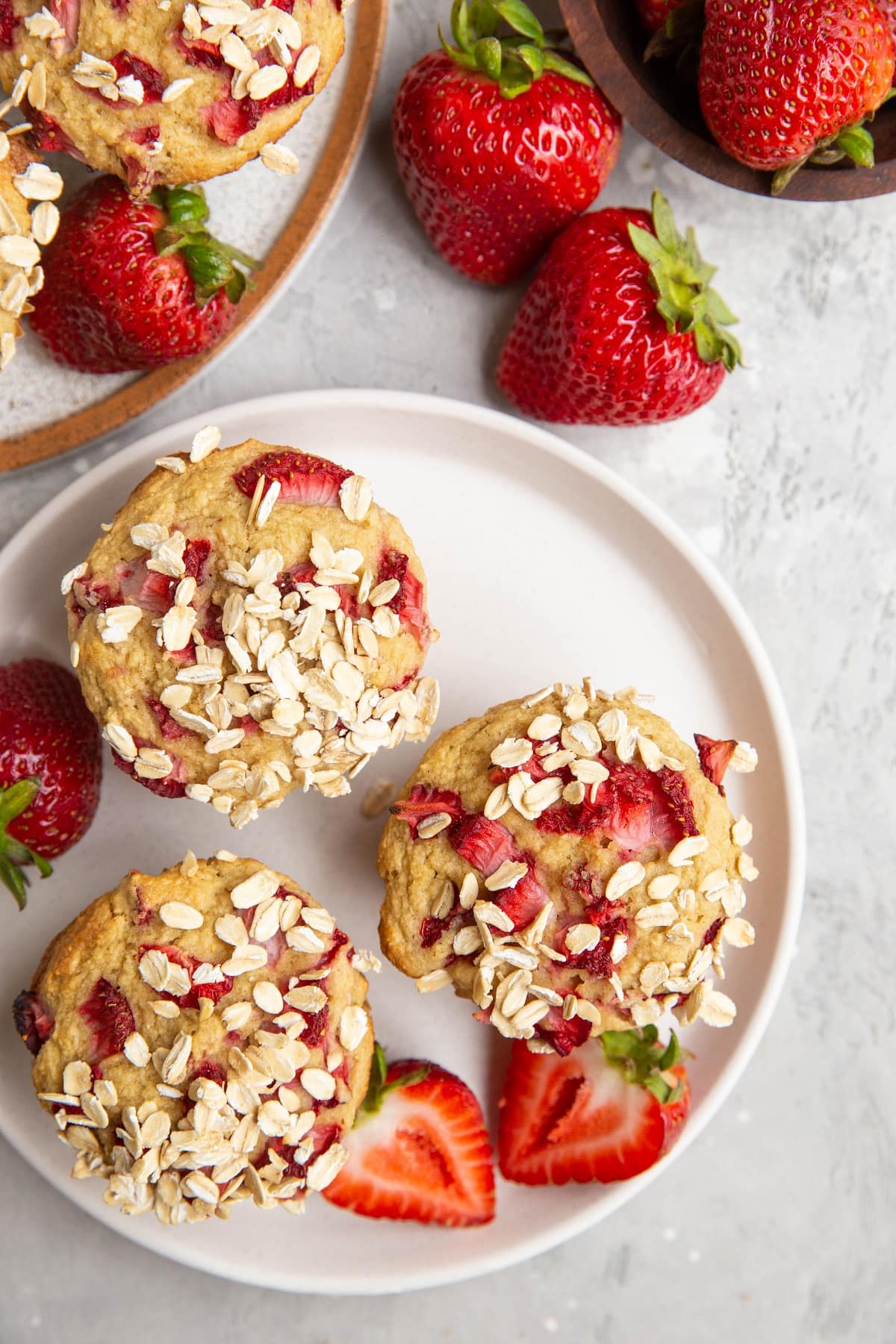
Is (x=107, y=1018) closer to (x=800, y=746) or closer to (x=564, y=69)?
(x=800, y=746)

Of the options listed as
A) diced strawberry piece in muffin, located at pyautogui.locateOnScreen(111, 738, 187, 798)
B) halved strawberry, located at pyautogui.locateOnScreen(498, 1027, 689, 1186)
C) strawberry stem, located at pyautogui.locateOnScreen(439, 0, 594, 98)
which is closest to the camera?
diced strawberry piece in muffin, located at pyautogui.locateOnScreen(111, 738, 187, 798)

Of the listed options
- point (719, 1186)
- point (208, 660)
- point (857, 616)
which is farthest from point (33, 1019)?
point (857, 616)

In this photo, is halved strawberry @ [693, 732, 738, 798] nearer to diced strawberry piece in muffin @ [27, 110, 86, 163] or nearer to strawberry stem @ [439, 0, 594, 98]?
strawberry stem @ [439, 0, 594, 98]

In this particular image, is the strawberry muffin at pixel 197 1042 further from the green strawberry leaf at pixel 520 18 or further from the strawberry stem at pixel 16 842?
the green strawberry leaf at pixel 520 18

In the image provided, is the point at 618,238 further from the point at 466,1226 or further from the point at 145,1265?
the point at 145,1265

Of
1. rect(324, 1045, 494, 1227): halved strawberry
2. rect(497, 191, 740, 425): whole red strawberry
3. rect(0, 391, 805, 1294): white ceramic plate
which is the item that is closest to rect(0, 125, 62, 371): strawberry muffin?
rect(0, 391, 805, 1294): white ceramic plate

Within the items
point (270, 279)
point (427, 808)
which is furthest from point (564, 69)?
point (427, 808)
